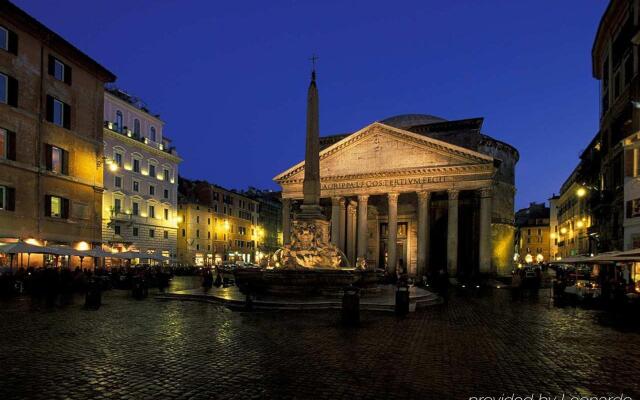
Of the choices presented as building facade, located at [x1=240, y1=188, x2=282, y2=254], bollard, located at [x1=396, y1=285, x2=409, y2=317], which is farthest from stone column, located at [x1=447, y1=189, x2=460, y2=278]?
building facade, located at [x1=240, y1=188, x2=282, y2=254]

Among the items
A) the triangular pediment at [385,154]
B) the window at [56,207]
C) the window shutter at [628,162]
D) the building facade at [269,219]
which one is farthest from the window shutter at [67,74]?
the building facade at [269,219]

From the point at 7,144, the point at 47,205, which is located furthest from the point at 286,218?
the point at 7,144

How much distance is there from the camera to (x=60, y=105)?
29.5 metres

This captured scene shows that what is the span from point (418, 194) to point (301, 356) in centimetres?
3439

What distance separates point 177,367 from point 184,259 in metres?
59.4

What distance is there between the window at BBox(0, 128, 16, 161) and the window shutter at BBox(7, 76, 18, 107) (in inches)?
60.3

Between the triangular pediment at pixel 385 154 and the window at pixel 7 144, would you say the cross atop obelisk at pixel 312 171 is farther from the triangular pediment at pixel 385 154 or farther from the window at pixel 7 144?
the triangular pediment at pixel 385 154

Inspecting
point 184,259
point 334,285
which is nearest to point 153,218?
point 184,259

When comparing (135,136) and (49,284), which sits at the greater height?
(135,136)

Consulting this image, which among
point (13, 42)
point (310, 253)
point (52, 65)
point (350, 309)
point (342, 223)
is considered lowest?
point (350, 309)

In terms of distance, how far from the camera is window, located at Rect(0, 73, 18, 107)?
25.8 meters

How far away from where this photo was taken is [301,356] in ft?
29.6

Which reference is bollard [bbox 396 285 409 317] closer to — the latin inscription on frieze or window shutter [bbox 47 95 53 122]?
window shutter [bbox 47 95 53 122]

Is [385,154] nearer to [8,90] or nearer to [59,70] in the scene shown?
[59,70]
